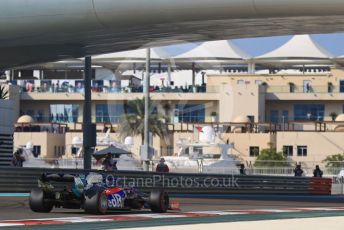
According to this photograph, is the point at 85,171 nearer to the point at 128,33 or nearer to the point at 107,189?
the point at 128,33

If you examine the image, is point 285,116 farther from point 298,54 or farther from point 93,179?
point 93,179

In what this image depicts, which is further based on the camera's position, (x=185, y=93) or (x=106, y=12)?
(x=185, y=93)

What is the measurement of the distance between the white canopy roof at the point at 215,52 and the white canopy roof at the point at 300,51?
303cm

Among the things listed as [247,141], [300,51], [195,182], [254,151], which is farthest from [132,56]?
[195,182]

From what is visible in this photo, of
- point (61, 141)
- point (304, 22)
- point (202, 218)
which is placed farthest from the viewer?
point (61, 141)

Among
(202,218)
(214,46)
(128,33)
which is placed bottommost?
(202,218)

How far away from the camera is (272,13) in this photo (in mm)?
21125

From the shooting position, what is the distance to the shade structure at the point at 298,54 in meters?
114

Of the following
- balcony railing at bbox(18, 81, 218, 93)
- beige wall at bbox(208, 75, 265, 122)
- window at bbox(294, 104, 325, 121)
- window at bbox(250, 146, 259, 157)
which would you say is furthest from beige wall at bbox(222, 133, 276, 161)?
window at bbox(294, 104, 325, 121)

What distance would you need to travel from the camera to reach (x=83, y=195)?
1886 cm

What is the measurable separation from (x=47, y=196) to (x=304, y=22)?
7.84m

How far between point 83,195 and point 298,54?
97.1 meters

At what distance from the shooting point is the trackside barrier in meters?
27.1

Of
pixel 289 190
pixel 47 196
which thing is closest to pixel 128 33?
pixel 47 196
